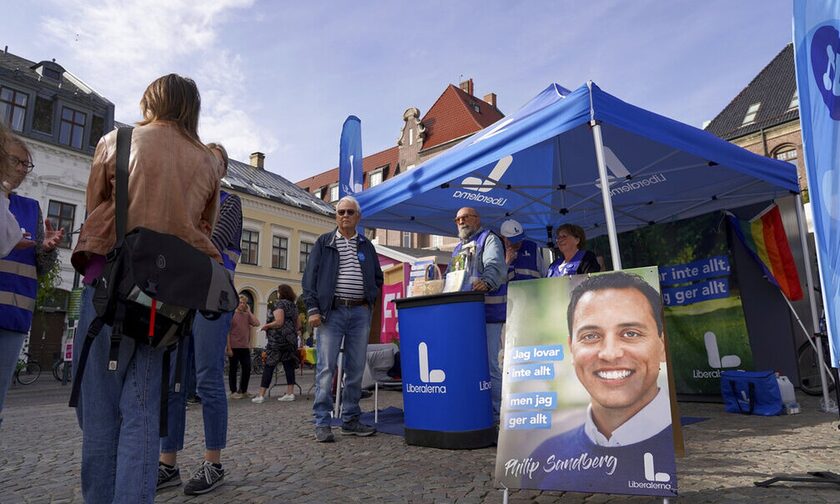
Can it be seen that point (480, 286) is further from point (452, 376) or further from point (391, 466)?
point (391, 466)

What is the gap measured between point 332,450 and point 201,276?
272 cm

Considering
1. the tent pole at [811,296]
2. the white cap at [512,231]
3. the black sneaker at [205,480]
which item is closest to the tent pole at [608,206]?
the white cap at [512,231]

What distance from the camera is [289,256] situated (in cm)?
3381

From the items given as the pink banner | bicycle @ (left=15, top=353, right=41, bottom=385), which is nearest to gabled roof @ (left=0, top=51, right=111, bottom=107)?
bicycle @ (left=15, top=353, right=41, bottom=385)

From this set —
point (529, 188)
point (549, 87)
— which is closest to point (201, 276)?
point (549, 87)

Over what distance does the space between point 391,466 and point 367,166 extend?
3944 centimetres

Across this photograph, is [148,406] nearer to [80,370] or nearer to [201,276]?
[80,370]

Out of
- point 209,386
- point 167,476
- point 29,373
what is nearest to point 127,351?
point 209,386

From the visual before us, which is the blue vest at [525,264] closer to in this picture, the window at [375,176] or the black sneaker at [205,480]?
the black sneaker at [205,480]

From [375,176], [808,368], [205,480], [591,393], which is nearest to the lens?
[591,393]

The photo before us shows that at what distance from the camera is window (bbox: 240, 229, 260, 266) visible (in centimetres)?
3159

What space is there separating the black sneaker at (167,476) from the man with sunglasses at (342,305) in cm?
159

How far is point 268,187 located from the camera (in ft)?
118

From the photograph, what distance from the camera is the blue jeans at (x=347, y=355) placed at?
4664 mm
